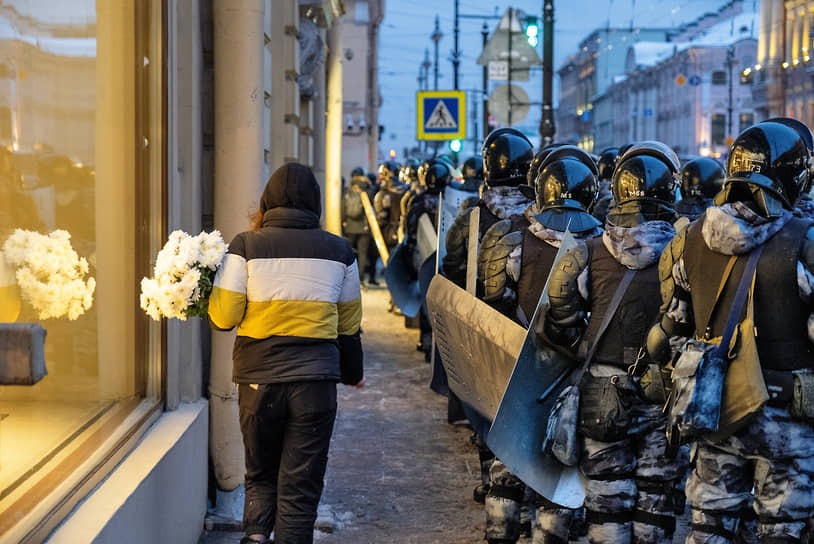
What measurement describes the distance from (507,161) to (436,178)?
4574mm

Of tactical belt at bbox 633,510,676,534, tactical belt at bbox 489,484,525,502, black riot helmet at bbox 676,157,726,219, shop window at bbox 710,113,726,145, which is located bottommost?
tactical belt at bbox 489,484,525,502

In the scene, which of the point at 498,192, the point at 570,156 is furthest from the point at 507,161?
the point at 570,156

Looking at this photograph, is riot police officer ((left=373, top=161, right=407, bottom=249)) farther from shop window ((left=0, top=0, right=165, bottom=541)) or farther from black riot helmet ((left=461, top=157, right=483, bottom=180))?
shop window ((left=0, top=0, right=165, bottom=541))

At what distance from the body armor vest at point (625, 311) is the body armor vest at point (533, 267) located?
2.60 feet

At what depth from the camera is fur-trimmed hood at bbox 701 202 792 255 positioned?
13.1 ft

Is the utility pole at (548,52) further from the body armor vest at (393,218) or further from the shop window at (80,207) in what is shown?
the shop window at (80,207)

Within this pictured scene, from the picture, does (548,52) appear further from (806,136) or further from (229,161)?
(806,136)

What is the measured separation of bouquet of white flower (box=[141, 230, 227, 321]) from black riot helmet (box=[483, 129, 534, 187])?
9.80 feet

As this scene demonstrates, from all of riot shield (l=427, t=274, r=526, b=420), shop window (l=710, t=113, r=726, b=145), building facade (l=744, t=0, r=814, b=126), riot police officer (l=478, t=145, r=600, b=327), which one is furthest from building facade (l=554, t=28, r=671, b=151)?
riot police officer (l=478, t=145, r=600, b=327)

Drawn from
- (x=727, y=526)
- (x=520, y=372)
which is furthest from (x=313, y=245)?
(x=727, y=526)

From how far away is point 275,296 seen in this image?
15.1ft

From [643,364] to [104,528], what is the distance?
2.22 meters

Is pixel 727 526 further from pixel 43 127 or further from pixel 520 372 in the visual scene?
pixel 43 127

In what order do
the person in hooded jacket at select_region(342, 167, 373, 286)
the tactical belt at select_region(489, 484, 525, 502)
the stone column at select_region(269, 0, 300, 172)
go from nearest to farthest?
the tactical belt at select_region(489, 484, 525, 502) → the stone column at select_region(269, 0, 300, 172) → the person in hooded jacket at select_region(342, 167, 373, 286)
